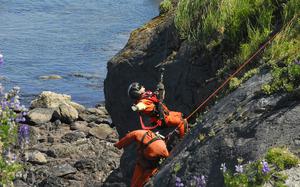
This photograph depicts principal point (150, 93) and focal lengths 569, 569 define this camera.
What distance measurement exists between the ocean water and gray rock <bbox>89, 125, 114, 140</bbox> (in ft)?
17.2

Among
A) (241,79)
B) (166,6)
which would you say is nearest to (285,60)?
(241,79)

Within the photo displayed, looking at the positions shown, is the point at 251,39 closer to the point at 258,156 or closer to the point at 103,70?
the point at 258,156

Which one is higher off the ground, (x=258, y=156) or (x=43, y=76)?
(x=258, y=156)

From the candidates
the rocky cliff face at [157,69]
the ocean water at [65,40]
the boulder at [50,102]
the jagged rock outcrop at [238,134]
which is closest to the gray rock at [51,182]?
the rocky cliff face at [157,69]

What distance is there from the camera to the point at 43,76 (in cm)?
3114

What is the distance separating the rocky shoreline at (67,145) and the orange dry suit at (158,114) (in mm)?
4909

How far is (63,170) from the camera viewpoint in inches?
674

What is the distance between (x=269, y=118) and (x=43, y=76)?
84.5ft

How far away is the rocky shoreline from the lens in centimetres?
1672

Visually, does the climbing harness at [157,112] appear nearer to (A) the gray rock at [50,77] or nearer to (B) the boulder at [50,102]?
(B) the boulder at [50,102]

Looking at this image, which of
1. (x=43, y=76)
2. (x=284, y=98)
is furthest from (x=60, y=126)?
(x=284, y=98)

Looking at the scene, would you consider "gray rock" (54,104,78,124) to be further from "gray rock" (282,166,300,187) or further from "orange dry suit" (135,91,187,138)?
"gray rock" (282,166,300,187)

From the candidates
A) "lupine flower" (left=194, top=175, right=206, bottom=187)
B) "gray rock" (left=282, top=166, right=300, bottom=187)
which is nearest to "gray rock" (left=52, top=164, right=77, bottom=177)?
"lupine flower" (left=194, top=175, right=206, bottom=187)

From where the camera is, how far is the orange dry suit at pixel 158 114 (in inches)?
373
